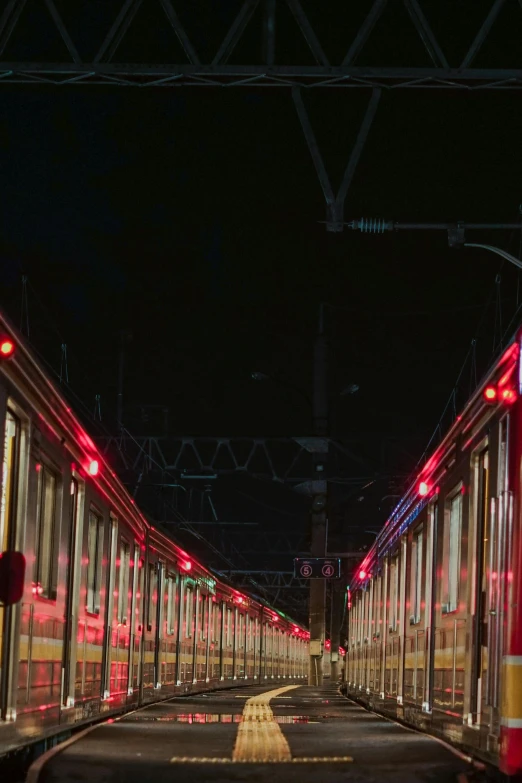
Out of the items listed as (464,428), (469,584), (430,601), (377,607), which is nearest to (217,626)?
(377,607)

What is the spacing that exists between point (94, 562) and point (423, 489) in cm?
358

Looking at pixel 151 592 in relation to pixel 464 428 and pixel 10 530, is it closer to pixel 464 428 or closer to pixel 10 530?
pixel 464 428

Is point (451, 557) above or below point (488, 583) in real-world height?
above

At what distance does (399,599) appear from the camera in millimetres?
15820

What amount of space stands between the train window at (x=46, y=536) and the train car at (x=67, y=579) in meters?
0.01

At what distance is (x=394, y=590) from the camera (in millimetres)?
16734

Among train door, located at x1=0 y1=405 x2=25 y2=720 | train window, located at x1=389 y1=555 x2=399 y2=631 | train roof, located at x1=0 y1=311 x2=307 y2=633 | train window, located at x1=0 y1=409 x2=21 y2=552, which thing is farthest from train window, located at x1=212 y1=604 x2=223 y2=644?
train window, located at x1=0 y1=409 x2=21 y2=552

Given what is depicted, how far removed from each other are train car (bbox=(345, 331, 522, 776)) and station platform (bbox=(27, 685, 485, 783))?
1.38 ft

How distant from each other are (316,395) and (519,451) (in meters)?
26.7

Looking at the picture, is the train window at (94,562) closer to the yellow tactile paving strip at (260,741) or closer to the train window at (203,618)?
the yellow tactile paving strip at (260,741)

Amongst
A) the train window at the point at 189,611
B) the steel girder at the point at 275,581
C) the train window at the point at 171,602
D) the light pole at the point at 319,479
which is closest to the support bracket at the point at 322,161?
the train window at the point at 171,602

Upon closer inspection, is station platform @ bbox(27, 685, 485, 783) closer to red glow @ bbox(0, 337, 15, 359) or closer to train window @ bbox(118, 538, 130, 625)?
red glow @ bbox(0, 337, 15, 359)

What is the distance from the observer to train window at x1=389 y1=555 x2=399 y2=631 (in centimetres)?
1633

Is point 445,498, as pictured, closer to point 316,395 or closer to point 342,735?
point 342,735
